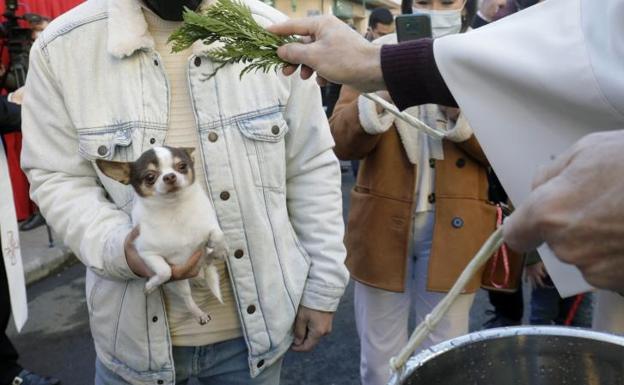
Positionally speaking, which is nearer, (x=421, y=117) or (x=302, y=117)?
(x=302, y=117)

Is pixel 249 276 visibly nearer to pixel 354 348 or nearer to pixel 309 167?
pixel 309 167

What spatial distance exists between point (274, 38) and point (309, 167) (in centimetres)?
52

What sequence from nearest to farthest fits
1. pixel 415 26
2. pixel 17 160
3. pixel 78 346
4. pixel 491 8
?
pixel 415 26 → pixel 78 346 → pixel 491 8 → pixel 17 160

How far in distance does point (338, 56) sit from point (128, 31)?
0.61 metres

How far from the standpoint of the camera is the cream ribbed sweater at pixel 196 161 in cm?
161

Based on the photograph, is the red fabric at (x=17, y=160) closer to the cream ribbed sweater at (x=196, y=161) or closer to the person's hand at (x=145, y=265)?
the cream ribbed sweater at (x=196, y=161)

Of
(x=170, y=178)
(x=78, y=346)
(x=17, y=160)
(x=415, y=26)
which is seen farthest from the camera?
(x=17, y=160)

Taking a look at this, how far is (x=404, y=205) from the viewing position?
2.32 metres

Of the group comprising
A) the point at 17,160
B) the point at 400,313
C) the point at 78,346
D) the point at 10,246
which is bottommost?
the point at 78,346

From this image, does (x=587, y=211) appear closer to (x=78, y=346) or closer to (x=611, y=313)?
(x=611, y=313)

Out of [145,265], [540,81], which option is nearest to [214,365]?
[145,265]

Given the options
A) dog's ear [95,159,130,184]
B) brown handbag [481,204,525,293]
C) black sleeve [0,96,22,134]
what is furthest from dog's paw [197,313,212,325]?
black sleeve [0,96,22,134]

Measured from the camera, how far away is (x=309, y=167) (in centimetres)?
175

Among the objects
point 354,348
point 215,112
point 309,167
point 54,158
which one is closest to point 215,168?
point 215,112
